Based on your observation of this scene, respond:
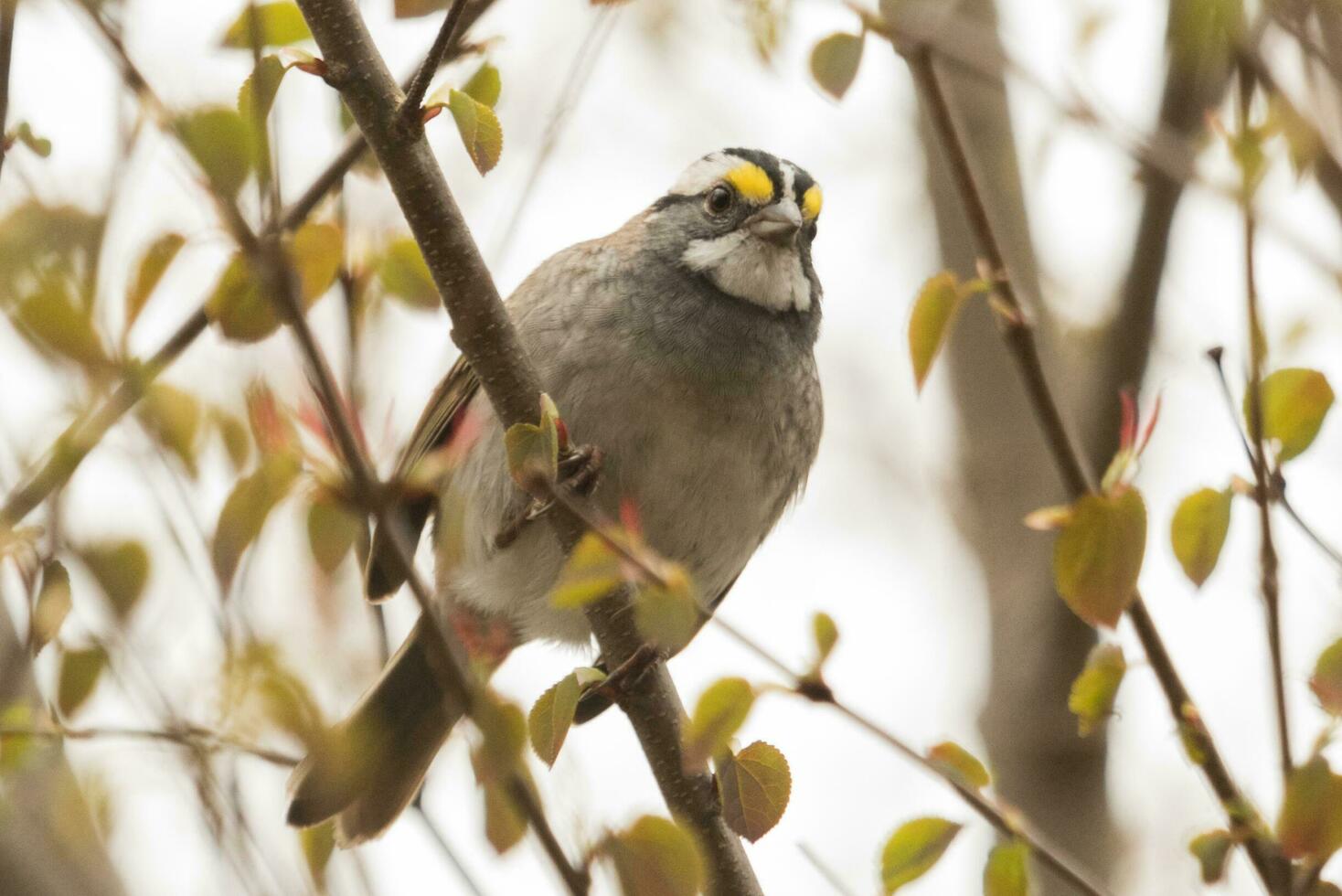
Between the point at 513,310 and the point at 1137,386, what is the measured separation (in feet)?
6.77

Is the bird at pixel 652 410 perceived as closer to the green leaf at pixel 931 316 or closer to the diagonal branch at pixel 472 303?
the diagonal branch at pixel 472 303

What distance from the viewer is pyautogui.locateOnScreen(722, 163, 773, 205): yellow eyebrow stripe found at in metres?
5.35

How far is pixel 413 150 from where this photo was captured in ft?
9.96

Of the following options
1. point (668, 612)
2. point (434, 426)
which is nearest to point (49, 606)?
point (668, 612)

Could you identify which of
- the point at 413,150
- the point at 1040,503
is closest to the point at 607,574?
the point at 413,150

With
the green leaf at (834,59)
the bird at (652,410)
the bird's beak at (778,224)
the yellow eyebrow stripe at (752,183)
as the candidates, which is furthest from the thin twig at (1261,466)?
the yellow eyebrow stripe at (752,183)

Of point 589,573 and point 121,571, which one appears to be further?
point 121,571

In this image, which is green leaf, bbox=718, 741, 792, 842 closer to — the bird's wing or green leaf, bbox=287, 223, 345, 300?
green leaf, bbox=287, 223, 345, 300

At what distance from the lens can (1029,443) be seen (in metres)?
6.55

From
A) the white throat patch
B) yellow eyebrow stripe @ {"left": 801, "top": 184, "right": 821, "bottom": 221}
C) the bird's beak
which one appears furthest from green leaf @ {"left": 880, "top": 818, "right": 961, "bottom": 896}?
yellow eyebrow stripe @ {"left": 801, "top": 184, "right": 821, "bottom": 221}

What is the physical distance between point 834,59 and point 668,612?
1.37 m

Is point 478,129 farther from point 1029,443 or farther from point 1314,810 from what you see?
point 1029,443

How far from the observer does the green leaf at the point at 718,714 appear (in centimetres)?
241

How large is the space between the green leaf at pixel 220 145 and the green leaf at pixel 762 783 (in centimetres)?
140
